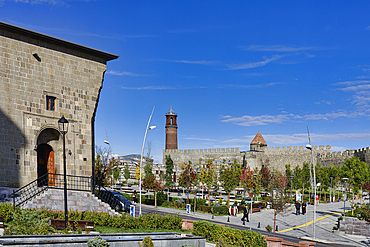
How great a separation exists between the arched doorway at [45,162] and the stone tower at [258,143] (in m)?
66.3

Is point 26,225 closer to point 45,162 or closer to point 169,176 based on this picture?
point 45,162

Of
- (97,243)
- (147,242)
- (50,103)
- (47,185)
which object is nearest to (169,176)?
(47,185)

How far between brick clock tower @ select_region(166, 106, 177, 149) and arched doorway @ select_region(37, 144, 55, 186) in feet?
216

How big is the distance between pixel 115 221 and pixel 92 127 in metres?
8.04

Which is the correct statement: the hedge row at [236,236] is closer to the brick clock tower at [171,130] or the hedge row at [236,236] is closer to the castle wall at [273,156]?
the castle wall at [273,156]

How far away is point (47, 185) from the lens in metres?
22.8

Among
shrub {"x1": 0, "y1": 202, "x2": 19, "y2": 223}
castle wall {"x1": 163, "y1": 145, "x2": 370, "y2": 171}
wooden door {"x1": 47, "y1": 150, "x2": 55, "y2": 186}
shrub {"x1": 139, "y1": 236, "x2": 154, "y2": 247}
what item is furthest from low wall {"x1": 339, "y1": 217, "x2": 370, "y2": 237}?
castle wall {"x1": 163, "y1": 145, "x2": 370, "y2": 171}

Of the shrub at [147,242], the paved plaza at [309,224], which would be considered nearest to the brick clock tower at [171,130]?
Result: the paved plaza at [309,224]

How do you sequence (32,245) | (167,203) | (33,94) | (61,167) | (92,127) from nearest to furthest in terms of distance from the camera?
(32,245) → (33,94) → (61,167) → (92,127) → (167,203)

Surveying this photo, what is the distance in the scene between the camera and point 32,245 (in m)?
10.9

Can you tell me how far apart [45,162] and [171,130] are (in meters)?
66.8

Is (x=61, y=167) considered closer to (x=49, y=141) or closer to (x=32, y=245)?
(x=49, y=141)

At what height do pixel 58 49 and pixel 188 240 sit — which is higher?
pixel 58 49

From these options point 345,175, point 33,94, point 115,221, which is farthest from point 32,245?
point 345,175
